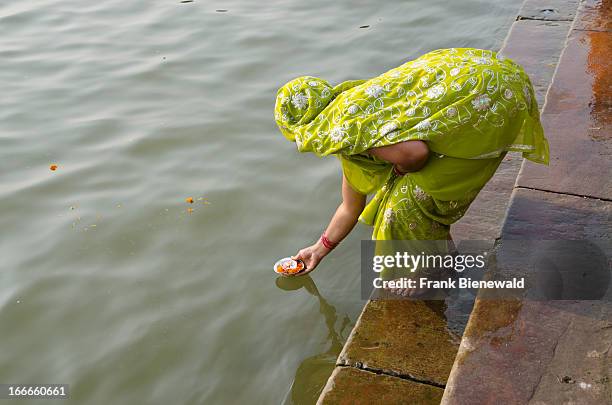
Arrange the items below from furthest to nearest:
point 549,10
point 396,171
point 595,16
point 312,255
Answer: point 549,10 < point 595,16 < point 312,255 < point 396,171

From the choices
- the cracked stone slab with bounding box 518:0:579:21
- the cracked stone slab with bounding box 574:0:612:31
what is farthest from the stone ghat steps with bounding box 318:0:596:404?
the cracked stone slab with bounding box 518:0:579:21

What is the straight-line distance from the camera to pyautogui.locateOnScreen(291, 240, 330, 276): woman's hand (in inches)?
135

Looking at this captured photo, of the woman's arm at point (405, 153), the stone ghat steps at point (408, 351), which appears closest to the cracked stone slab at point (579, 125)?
the stone ghat steps at point (408, 351)

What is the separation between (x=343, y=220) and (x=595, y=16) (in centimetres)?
298

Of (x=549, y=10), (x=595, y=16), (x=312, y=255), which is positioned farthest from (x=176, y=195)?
(x=549, y=10)

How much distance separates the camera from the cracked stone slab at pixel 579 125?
3225 mm

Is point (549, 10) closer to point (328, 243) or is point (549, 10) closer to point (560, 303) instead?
point (328, 243)

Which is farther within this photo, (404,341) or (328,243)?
(328,243)

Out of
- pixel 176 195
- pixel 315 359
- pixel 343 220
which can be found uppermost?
pixel 343 220

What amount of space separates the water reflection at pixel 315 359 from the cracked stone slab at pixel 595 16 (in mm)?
2757

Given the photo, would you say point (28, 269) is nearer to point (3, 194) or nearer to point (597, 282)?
point (3, 194)

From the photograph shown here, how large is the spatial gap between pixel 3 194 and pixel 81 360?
153cm

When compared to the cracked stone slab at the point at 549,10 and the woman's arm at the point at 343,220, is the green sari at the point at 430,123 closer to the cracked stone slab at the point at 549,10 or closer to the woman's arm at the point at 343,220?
the woman's arm at the point at 343,220

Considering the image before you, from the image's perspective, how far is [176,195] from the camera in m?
4.32
